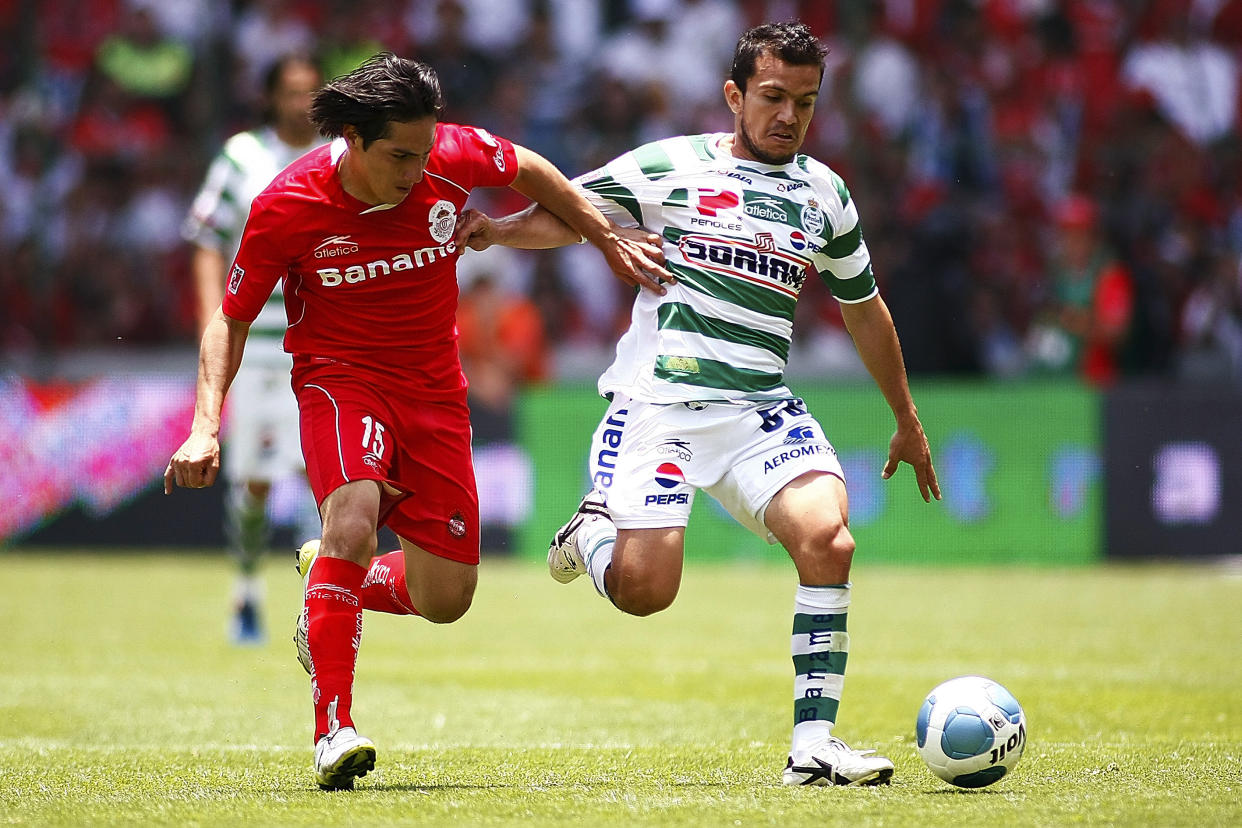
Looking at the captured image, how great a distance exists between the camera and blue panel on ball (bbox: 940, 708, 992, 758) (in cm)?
502

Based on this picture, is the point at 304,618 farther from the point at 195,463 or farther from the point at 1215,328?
the point at 1215,328

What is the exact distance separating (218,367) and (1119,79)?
12.1m

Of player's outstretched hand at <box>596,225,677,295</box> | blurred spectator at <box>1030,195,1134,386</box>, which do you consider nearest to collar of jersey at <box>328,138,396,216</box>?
player's outstretched hand at <box>596,225,677,295</box>

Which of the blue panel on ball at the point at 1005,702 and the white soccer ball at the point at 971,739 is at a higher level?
the blue panel on ball at the point at 1005,702

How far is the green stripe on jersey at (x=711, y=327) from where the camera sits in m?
5.75

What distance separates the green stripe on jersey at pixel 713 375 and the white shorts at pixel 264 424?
3785mm

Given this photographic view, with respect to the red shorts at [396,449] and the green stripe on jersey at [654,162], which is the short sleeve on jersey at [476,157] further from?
the red shorts at [396,449]

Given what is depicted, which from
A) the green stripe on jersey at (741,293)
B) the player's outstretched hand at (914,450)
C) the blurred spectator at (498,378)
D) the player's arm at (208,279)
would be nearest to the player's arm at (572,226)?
the green stripe on jersey at (741,293)

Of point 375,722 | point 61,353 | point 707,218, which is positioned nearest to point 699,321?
point 707,218

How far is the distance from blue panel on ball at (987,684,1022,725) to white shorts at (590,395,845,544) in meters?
0.88

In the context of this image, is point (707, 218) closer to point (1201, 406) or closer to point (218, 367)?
point (218, 367)

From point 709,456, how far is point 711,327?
445 mm

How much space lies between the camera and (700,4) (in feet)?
53.3

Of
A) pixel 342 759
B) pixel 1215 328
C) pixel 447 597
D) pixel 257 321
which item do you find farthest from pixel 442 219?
pixel 1215 328
